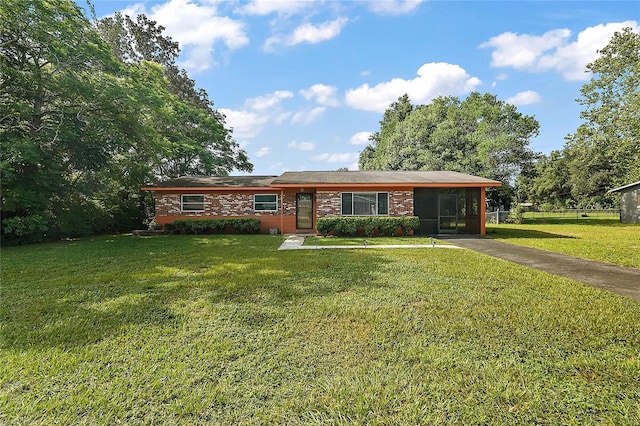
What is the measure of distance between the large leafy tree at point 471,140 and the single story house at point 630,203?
25.5 feet

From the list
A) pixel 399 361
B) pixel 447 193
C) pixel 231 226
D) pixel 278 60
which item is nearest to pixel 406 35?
pixel 278 60

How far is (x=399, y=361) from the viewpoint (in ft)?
9.11

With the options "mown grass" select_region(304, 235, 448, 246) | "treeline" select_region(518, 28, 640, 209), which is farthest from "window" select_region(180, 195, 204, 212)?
"treeline" select_region(518, 28, 640, 209)

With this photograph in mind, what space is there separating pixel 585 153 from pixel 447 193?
837 inches

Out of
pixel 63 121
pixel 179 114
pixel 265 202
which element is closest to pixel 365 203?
pixel 265 202

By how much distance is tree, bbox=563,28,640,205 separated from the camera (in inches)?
888

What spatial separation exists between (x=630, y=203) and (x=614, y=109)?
8.40 meters

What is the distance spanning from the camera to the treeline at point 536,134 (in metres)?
23.3

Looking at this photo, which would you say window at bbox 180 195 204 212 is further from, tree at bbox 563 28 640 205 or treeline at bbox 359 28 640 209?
tree at bbox 563 28 640 205

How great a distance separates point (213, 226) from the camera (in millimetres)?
14445

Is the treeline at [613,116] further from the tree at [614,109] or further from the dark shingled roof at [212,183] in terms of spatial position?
the dark shingled roof at [212,183]

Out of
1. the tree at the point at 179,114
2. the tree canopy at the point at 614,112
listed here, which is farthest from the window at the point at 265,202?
the tree canopy at the point at 614,112

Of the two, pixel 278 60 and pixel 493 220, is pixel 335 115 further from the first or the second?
pixel 493 220

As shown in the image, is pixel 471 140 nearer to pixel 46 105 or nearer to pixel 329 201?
pixel 329 201
